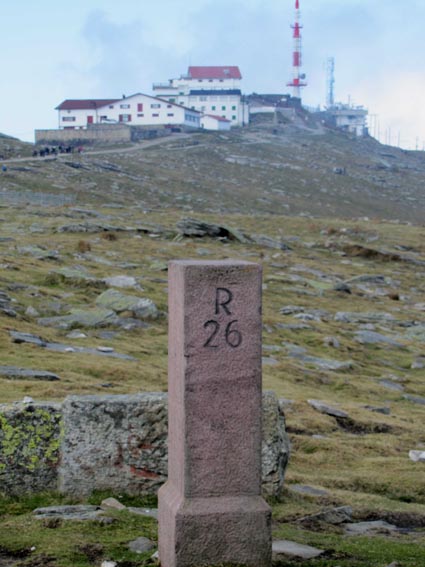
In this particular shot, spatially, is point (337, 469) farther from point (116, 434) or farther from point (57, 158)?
point (57, 158)

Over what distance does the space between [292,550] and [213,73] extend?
580ft

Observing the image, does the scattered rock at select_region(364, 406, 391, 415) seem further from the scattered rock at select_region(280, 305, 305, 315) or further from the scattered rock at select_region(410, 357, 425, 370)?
the scattered rock at select_region(280, 305, 305, 315)

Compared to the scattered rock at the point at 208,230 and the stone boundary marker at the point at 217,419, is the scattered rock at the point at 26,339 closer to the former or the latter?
the stone boundary marker at the point at 217,419

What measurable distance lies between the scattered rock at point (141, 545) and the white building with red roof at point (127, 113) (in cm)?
13570

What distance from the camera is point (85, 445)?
989 cm

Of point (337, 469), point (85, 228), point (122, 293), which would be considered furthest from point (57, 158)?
point (337, 469)

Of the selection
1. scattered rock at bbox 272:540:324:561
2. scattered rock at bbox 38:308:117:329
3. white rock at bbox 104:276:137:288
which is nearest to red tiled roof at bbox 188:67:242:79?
white rock at bbox 104:276:137:288

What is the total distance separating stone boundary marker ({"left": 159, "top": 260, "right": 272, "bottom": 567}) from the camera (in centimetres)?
739

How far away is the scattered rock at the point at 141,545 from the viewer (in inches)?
323

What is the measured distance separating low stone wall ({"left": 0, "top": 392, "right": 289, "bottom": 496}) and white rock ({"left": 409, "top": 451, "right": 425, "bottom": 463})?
Result: 17.3 feet

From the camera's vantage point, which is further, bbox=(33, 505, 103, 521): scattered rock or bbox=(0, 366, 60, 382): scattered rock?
bbox=(0, 366, 60, 382): scattered rock

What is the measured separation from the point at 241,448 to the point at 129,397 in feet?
9.08

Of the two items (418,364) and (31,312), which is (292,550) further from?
(418,364)

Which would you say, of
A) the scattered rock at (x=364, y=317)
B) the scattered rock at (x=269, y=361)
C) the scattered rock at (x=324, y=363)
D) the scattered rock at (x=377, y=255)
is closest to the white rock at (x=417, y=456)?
the scattered rock at (x=269, y=361)
